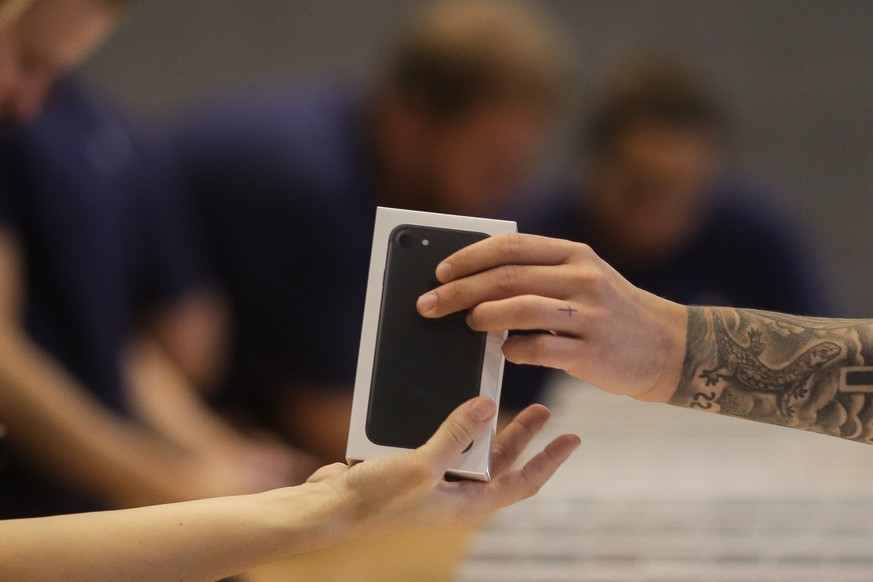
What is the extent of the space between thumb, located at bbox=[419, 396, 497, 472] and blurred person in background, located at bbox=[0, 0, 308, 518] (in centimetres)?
87

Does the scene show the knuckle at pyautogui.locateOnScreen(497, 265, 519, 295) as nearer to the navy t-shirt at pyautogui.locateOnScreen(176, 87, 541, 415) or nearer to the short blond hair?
the short blond hair

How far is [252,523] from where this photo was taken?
2.66 feet

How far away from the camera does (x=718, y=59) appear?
3.93 metres

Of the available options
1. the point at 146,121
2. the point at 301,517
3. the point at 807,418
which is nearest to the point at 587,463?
the point at 807,418

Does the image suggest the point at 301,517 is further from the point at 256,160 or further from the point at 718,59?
the point at 718,59

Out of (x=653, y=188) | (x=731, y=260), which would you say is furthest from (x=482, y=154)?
(x=731, y=260)

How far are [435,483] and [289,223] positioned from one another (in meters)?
1.30

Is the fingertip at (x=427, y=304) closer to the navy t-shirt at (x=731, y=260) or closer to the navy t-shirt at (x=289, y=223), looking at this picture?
the navy t-shirt at (x=289, y=223)

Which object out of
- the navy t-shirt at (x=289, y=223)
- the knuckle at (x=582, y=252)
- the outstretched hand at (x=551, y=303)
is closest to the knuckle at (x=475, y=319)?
the outstretched hand at (x=551, y=303)

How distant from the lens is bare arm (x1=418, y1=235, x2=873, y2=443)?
2.93 ft

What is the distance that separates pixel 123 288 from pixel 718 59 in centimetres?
288

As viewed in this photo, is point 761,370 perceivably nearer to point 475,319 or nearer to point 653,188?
point 475,319

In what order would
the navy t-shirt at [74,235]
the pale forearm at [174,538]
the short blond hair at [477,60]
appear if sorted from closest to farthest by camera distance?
1. the pale forearm at [174,538]
2. the navy t-shirt at [74,235]
3. the short blond hair at [477,60]

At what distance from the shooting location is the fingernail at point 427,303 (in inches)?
35.1
